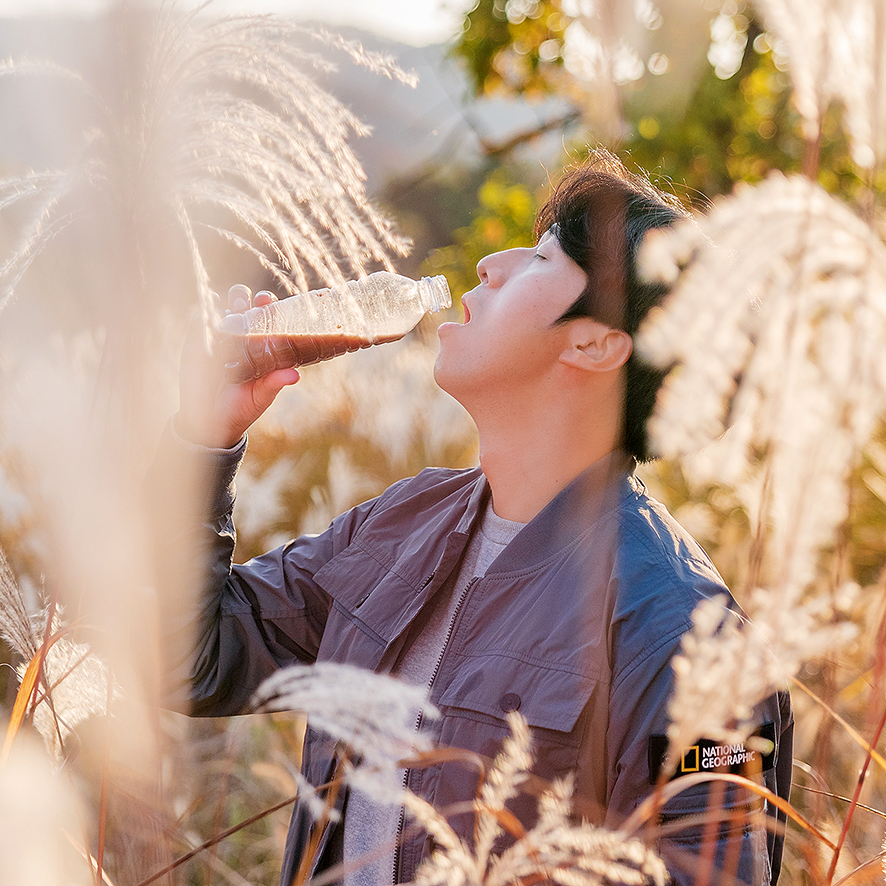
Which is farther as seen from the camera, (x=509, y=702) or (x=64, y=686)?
(x=509, y=702)

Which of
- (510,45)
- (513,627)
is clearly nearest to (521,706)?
(513,627)

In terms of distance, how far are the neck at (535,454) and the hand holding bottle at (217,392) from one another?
0.44 m

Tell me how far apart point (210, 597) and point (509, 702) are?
0.70 metres

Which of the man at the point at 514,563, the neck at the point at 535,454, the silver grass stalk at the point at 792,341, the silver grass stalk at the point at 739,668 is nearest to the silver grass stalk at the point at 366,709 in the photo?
the silver grass stalk at the point at 739,668

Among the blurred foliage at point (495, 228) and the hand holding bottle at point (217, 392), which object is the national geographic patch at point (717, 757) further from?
the blurred foliage at point (495, 228)

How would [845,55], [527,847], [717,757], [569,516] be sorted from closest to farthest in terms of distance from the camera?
[845,55] < [527,847] < [717,757] < [569,516]

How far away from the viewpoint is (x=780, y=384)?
2.24 ft

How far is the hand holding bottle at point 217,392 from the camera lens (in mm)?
1641

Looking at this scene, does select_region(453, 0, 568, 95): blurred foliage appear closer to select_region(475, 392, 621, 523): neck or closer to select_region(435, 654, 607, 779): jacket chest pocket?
select_region(475, 392, 621, 523): neck

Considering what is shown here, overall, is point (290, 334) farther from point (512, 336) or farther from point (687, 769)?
point (687, 769)

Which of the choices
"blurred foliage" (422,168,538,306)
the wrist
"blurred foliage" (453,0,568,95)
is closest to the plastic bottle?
the wrist

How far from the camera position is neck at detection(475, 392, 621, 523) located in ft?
5.49

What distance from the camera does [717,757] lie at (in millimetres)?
1091

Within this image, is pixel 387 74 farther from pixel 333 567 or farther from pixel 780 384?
pixel 333 567
